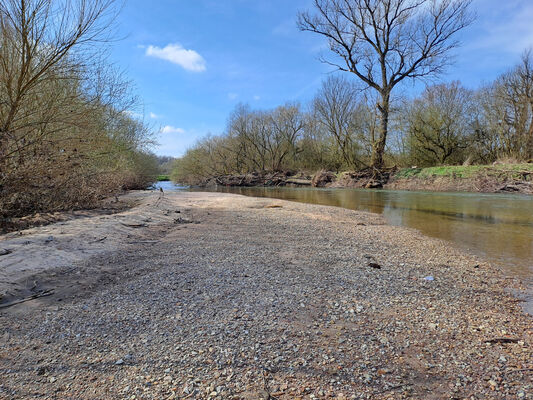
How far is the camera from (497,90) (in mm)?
22781

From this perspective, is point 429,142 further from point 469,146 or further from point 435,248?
point 435,248

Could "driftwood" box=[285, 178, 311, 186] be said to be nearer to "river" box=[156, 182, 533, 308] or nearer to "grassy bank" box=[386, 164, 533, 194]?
"grassy bank" box=[386, 164, 533, 194]

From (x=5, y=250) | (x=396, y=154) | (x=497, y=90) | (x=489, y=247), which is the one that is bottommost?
(x=489, y=247)

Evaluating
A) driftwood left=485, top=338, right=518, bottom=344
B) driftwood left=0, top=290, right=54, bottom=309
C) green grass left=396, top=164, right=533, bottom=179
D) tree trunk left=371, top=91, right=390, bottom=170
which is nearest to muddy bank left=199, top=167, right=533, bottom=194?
green grass left=396, top=164, right=533, bottom=179

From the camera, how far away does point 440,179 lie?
20875 millimetres

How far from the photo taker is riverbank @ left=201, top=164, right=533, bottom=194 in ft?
56.4

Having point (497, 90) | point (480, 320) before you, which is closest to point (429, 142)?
point (497, 90)

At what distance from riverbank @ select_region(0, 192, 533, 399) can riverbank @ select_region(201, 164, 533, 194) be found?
1669cm

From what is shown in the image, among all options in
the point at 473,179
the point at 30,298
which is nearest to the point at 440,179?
the point at 473,179

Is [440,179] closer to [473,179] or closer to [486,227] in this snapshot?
[473,179]

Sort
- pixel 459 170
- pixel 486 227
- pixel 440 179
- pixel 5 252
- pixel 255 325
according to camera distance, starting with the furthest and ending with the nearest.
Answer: pixel 440 179 < pixel 459 170 < pixel 486 227 < pixel 5 252 < pixel 255 325

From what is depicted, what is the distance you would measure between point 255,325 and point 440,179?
73.3 feet

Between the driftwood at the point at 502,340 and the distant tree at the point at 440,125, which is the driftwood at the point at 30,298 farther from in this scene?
the distant tree at the point at 440,125

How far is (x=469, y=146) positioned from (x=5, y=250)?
30.2 m
